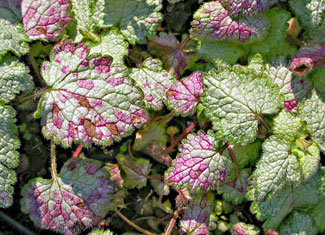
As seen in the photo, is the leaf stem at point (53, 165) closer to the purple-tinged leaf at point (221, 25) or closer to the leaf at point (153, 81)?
the leaf at point (153, 81)

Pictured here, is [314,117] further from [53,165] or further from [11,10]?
[11,10]

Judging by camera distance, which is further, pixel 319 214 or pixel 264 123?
pixel 319 214

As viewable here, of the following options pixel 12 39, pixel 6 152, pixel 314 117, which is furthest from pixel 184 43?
pixel 6 152

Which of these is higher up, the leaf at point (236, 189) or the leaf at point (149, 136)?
the leaf at point (149, 136)

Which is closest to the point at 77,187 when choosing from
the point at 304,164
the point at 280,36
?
the point at 304,164

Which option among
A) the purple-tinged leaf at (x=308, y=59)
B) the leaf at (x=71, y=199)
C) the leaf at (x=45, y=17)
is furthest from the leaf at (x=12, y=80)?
the purple-tinged leaf at (x=308, y=59)

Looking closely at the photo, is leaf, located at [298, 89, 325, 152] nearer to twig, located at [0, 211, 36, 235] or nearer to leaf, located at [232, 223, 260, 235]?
leaf, located at [232, 223, 260, 235]

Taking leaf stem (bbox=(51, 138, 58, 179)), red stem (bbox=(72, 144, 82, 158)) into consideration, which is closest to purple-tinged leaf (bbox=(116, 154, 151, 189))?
red stem (bbox=(72, 144, 82, 158))

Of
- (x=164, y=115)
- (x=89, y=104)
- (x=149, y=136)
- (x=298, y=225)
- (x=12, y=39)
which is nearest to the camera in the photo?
(x=89, y=104)

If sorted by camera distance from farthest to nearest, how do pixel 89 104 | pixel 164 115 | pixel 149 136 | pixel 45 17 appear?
pixel 164 115 < pixel 149 136 < pixel 45 17 < pixel 89 104
